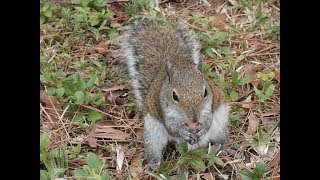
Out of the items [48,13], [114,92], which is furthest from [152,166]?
[48,13]

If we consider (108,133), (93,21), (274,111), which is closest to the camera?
(108,133)

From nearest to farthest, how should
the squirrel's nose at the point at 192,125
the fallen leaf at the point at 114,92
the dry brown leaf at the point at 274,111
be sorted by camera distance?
the squirrel's nose at the point at 192,125
the dry brown leaf at the point at 274,111
the fallen leaf at the point at 114,92

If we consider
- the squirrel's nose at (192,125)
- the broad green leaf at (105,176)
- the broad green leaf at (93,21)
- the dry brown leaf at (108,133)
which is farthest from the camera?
the broad green leaf at (93,21)

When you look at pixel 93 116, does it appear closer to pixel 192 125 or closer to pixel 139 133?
pixel 139 133

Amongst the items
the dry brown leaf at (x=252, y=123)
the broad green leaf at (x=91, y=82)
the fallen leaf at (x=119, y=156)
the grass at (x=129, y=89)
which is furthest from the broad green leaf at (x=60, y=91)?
the dry brown leaf at (x=252, y=123)

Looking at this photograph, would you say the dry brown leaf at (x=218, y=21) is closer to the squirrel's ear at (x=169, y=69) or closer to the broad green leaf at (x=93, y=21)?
the broad green leaf at (x=93, y=21)

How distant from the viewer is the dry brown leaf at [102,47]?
3212 mm

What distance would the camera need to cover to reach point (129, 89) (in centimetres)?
298

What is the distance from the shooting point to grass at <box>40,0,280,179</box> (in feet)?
8.35

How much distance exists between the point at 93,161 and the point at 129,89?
22.7 inches

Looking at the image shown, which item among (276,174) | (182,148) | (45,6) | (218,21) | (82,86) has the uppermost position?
(45,6)

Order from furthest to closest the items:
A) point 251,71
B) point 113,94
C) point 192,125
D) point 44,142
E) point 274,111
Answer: point 251,71
point 113,94
point 274,111
point 44,142
point 192,125

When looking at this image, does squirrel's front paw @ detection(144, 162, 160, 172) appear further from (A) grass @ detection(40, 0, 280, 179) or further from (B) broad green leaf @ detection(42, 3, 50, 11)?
(B) broad green leaf @ detection(42, 3, 50, 11)

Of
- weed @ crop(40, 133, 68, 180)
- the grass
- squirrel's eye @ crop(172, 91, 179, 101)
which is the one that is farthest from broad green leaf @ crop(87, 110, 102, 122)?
squirrel's eye @ crop(172, 91, 179, 101)
